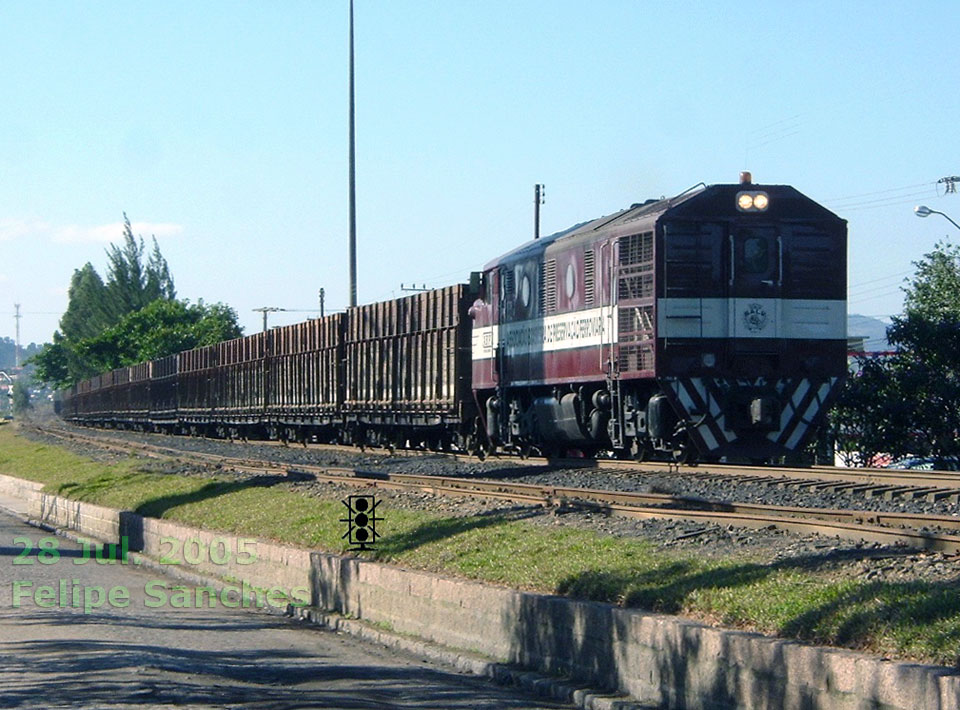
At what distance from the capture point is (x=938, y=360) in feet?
84.4

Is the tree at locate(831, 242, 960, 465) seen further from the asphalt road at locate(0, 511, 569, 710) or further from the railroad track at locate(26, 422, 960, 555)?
the asphalt road at locate(0, 511, 569, 710)

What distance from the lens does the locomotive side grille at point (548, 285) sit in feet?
70.2

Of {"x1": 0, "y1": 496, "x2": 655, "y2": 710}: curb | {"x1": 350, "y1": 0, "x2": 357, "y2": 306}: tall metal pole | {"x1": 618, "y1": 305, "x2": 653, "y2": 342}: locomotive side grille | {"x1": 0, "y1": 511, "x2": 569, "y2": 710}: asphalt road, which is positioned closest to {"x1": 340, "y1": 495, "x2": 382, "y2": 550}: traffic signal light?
{"x1": 0, "y1": 496, "x2": 655, "y2": 710}: curb

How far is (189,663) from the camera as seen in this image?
9.88 metres

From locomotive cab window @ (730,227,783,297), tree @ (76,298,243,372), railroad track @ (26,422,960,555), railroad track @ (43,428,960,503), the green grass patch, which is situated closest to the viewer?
the green grass patch

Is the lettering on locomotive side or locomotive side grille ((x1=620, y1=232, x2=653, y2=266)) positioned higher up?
locomotive side grille ((x1=620, y1=232, x2=653, y2=266))

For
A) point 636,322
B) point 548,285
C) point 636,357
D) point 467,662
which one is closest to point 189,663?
point 467,662

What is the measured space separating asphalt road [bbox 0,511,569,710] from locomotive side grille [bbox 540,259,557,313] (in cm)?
881

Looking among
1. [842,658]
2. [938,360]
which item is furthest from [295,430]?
[842,658]

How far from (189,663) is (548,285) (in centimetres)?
1267

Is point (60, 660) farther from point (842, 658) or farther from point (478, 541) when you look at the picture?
point (842, 658)

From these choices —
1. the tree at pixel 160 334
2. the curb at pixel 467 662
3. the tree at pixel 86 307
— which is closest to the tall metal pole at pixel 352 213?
the curb at pixel 467 662

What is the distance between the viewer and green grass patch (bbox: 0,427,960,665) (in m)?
6.93

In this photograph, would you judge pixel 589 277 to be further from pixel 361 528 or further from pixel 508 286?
pixel 361 528
